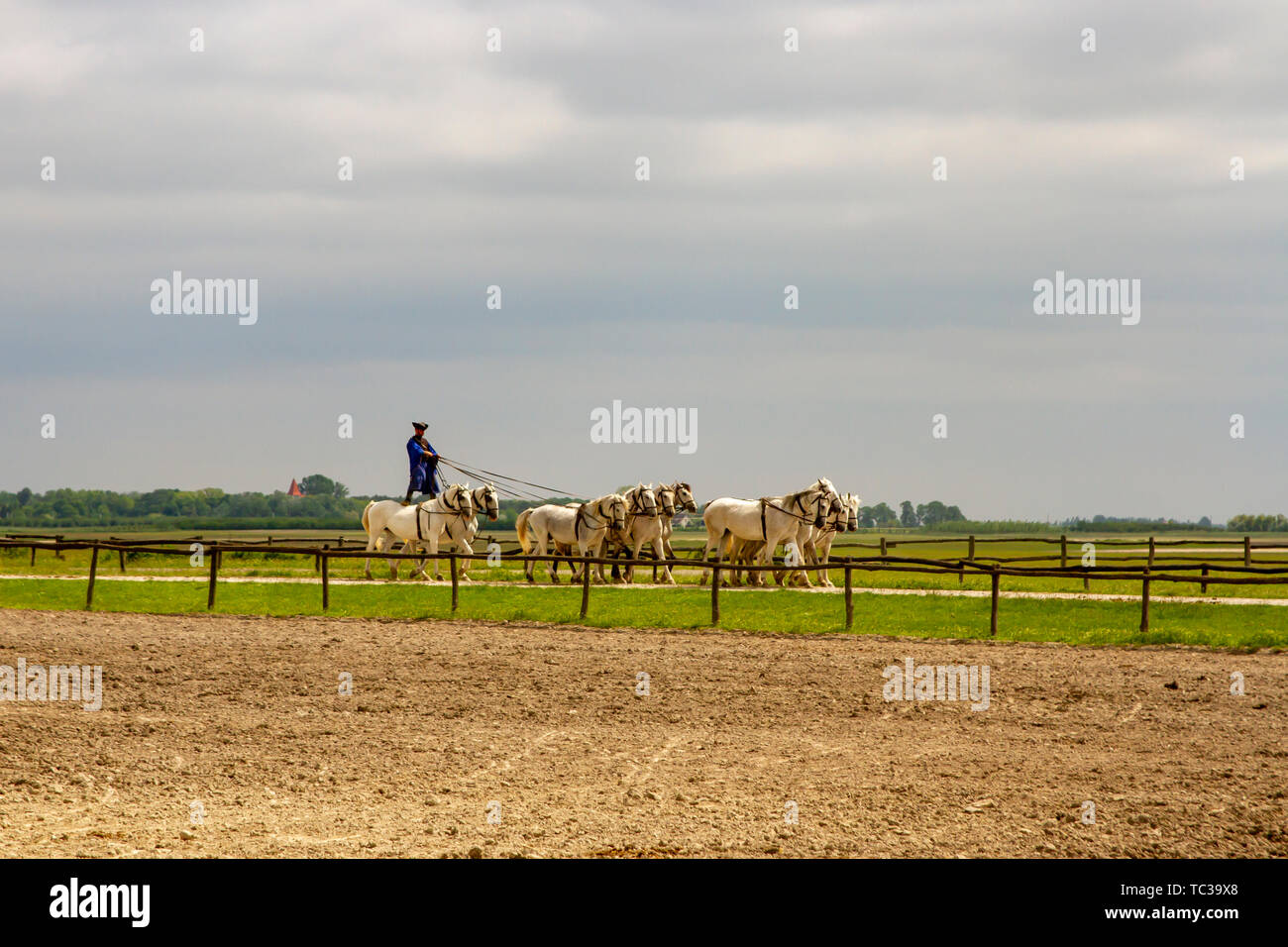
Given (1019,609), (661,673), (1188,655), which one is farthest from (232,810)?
(1019,609)

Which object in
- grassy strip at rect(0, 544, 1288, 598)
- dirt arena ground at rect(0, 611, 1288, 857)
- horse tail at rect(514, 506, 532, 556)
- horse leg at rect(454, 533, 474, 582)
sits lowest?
dirt arena ground at rect(0, 611, 1288, 857)

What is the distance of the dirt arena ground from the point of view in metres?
8.02

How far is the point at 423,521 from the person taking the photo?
90.4 ft

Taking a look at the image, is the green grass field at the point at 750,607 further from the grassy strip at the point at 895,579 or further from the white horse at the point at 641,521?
the white horse at the point at 641,521

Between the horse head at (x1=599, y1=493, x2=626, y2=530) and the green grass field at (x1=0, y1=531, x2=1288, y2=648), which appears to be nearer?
the green grass field at (x1=0, y1=531, x2=1288, y2=648)

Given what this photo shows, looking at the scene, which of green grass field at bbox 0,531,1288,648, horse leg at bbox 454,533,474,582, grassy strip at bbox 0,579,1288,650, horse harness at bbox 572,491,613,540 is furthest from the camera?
horse harness at bbox 572,491,613,540

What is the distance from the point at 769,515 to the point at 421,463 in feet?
25.7

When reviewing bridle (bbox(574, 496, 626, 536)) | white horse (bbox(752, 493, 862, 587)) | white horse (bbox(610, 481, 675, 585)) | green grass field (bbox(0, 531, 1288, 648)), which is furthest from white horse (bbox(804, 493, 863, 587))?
bridle (bbox(574, 496, 626, 536))

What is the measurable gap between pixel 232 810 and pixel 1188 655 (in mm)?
11453

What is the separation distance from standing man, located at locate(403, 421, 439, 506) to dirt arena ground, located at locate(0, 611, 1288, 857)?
39.6 feet

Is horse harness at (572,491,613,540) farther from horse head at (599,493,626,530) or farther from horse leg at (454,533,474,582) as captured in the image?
horse leg at (454,533,474,582)

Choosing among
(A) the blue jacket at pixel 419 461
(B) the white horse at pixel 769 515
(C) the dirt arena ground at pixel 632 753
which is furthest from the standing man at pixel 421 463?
(C) the dirt arena ground at pixel 632 753

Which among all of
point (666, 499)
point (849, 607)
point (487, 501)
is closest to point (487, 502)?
point (487, 501)
